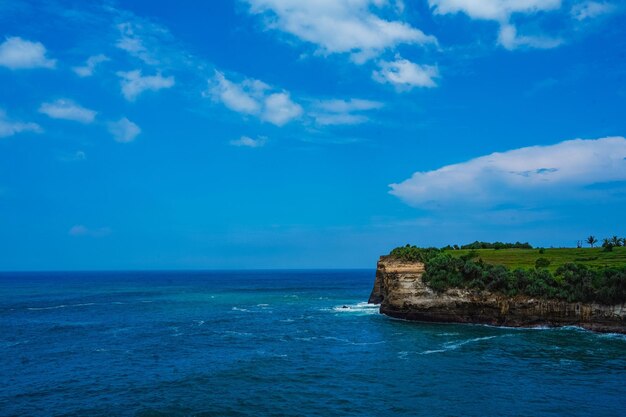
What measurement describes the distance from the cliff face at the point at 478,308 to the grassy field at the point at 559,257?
448 inches

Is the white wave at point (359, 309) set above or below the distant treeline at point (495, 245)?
below

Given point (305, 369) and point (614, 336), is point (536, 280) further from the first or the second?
point (305, 369)

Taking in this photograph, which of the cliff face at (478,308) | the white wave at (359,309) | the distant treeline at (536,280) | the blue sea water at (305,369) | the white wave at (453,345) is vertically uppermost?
the distant treeline at (536,280)

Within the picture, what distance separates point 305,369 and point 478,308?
35.2 m

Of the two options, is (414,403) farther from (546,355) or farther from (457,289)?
(457,289)

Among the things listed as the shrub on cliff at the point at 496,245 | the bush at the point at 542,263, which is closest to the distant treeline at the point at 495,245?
the shrub on cliff at the point at 496,245

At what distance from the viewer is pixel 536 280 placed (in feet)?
222

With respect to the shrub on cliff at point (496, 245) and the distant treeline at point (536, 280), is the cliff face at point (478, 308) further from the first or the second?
the shrub on cliff at point (496, 245)

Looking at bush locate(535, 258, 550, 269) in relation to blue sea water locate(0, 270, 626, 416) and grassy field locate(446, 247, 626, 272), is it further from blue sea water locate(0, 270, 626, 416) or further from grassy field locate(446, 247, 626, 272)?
blue sea water locate(0, 270, 626, 416)

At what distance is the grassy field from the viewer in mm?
78000

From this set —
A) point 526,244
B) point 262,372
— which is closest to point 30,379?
point 262,372

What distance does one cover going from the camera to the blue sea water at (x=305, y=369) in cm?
3650

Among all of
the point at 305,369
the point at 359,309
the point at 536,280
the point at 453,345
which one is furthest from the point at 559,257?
the point at 305,369

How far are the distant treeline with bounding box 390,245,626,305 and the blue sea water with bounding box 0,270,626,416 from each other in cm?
533
